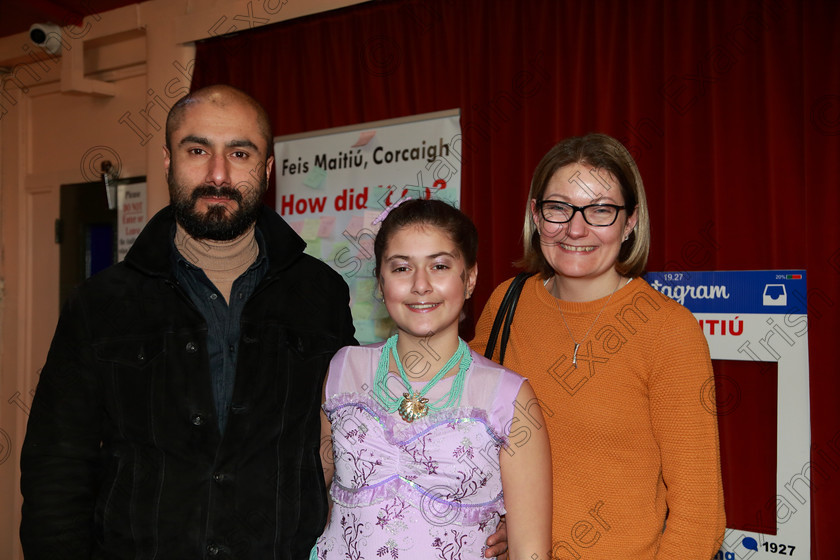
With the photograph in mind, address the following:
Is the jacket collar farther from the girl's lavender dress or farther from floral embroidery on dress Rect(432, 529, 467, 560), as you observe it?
floral embroidery on dress Rect(432, 529, 467, 560)

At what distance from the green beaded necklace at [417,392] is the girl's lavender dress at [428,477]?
1 cm

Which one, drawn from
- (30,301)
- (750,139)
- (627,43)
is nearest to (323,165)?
(627,43)

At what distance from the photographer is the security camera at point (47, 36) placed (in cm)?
404

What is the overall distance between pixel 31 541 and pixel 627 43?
2670mm

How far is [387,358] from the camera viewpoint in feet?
5.44

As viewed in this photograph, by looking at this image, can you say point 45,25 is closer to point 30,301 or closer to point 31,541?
point 30,301

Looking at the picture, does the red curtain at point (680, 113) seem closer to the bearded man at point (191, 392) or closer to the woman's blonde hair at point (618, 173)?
the woman's blonde hair at point (618, 173)

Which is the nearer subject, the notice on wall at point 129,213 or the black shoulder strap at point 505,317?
the black shoulder strap at point 505,317

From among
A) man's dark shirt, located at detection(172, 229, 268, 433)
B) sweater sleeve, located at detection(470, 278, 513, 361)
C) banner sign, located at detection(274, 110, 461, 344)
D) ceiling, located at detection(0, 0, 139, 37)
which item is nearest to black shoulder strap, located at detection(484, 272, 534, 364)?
sweater sleeve, located at detection(470, 278, 513, 361)

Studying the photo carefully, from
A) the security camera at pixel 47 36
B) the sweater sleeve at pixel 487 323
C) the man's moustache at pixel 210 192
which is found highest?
the security camera at pixel 47 36

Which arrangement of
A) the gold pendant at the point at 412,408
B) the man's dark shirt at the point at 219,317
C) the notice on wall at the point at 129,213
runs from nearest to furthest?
the gold pendant at the point at 412,408, the man's dark shirt at the point at 219,317, the notice on wall at the point at 129,213

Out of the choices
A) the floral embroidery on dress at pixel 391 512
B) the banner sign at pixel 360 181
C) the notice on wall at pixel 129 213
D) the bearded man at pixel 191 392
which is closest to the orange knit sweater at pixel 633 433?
the floral embroidery on dress at pixel 391 512

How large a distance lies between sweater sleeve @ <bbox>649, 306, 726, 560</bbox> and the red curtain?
1172 millimetres

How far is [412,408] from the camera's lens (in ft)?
5.10
